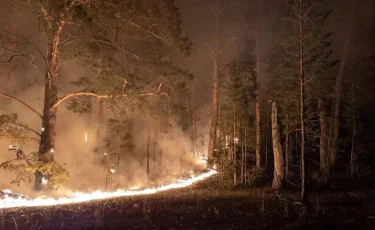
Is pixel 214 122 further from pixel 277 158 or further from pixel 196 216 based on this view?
pixel 196 216

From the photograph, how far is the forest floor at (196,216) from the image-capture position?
8219 mm

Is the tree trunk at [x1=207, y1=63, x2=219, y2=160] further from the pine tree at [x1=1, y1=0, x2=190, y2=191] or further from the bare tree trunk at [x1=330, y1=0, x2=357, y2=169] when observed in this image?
the pine tree at [x1=1, y1=0, x2=190, y2=191]

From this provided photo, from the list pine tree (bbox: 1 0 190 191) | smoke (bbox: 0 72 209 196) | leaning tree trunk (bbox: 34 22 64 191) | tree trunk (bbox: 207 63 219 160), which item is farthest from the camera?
tree trunk (bbox: 207 63 219 160)

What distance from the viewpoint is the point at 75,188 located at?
57.5 ft

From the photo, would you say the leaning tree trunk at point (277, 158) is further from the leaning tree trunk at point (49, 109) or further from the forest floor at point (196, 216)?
the leaning tree trunk at point (49, 109)

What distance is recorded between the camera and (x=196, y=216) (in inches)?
360

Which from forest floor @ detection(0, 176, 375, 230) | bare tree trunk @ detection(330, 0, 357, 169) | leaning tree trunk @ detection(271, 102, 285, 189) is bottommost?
forest floor @ detection(0, 176, 375, 230)

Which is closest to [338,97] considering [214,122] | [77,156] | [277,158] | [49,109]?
[214,122]

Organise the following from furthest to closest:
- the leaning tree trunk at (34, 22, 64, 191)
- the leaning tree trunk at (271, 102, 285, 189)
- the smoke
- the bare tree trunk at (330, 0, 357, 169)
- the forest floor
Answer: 1. the bare tree trunk at (330, 0, 357, 169)
2. the smoke
3. the leaning tree trunk at (271, 102, 285, 189)
4. the leaning tree trunk at (34, 22, 64, 191)
5. the forest floor

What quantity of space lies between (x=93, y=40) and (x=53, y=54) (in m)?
1.74

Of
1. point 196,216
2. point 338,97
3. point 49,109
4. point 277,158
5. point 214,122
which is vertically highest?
point 338,97

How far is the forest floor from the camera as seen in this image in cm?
Result: 822

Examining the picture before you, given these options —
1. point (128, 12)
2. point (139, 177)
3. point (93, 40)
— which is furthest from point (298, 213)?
point (139, 177)

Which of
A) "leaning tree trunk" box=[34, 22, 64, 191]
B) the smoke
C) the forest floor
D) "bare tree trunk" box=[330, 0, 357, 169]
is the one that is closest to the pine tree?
"leaning tree trunk" box=[34, 22, 64, 191]
